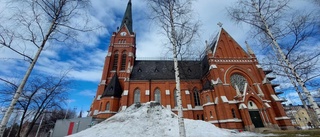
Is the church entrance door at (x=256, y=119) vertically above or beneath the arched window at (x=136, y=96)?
beneath

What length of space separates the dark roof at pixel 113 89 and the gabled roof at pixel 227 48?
17.0 m

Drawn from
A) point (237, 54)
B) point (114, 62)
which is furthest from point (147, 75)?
point (237, 54)

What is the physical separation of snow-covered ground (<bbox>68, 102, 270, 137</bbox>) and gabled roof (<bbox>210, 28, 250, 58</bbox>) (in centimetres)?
1274

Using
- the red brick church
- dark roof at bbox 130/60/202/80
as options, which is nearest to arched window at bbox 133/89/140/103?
the red brick church

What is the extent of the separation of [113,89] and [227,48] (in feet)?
67.7

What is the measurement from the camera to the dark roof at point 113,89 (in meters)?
22.4

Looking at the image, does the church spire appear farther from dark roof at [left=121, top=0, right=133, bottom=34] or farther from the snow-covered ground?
the snow-covered ground

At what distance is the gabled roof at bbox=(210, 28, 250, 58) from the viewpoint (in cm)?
2297

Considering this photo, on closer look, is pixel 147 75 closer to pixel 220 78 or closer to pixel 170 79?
pixel 170 79

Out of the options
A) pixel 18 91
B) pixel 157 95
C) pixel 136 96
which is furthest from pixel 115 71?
pixel 18 91

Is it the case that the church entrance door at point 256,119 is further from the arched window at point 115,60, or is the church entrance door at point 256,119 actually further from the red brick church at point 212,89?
the arched window at point 115,60

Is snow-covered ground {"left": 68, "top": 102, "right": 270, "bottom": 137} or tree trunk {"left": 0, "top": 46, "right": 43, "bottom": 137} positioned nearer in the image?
tree trunk {"left": 0, "top": 46, "right": 43, "bottom": 137}

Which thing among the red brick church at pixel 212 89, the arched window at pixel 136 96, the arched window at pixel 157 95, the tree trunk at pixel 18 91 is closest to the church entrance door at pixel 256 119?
the red brick church at pixel 212 89

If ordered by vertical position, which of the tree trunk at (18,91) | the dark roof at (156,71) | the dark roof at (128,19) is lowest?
the tree trunk at (18,91)
